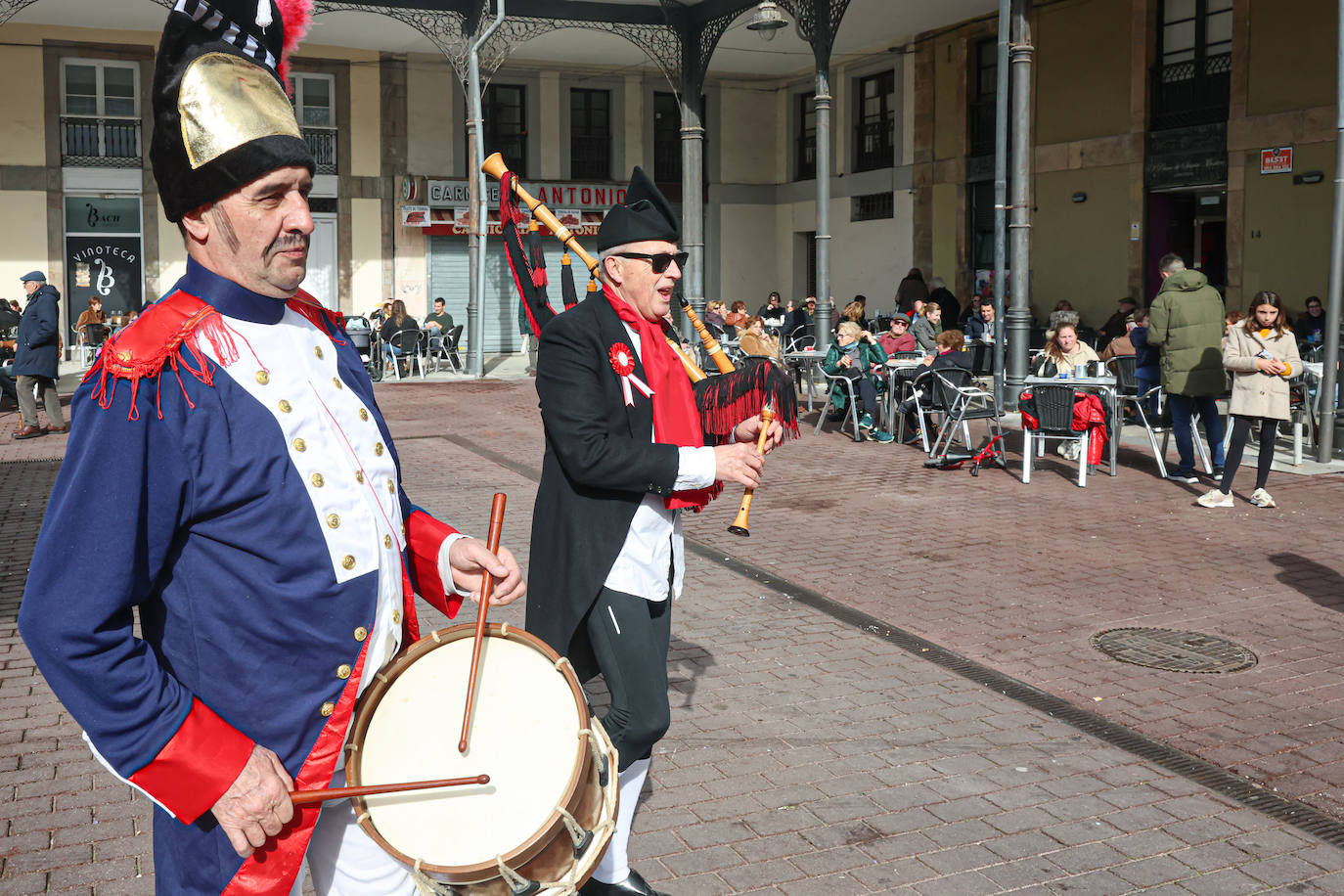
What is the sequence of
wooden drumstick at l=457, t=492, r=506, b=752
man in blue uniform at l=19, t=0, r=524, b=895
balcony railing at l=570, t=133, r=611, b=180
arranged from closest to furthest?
man in blue uniform at l=19, t=0, r=524, b=895 < wooden drumstick at l=457, t=492, r=506, b=752 < balcony railing at l=570, t=133, r=611, b=180

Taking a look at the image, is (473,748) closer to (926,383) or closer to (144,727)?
(144,727)

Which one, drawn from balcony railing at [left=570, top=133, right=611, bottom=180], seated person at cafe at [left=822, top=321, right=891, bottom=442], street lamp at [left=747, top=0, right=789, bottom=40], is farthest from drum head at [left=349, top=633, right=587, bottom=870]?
balcony railing at [left=570, top=133, right=611, bottom=180]

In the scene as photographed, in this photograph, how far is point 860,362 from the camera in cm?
1411

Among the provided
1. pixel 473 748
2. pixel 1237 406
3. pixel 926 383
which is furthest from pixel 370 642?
pixel 926 383

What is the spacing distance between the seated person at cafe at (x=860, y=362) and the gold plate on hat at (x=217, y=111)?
39.1 ft

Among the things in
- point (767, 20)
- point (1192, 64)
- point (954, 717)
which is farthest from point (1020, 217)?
point (1192, 64)

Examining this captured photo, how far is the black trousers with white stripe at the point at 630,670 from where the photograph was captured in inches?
130

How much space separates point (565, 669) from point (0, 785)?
3185mm

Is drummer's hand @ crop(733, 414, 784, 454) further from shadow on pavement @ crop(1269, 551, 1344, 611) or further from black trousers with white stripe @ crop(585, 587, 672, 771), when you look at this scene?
shadow on pavement @ crop(1269, 551, 1344, 611)

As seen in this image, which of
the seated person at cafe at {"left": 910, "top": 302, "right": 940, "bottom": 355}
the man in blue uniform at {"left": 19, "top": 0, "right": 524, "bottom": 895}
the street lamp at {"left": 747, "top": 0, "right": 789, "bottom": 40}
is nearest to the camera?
the man in blue uniform at {"left": 19, "top": 0, "right": 524, "bottom": 895}

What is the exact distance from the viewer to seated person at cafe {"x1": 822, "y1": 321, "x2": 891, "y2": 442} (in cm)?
1368

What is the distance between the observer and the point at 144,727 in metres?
1.84

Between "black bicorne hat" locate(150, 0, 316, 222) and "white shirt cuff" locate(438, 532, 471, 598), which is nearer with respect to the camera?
"black bicorne hat" locate(150, 0, 316, 222)

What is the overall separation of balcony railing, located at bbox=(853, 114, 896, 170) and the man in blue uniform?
87.7 feet
